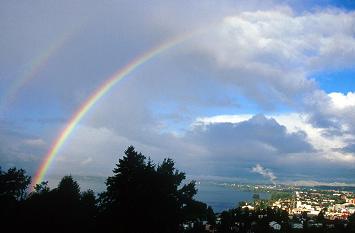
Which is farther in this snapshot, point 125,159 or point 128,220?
point 125,159

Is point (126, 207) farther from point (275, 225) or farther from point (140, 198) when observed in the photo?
point (275, 225)

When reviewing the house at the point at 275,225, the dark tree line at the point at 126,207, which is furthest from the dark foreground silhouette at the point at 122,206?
the house at the point at 275,225

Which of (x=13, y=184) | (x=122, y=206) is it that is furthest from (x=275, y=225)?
(x=122, y=206)

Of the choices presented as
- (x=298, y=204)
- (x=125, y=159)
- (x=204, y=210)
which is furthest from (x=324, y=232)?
(x=298, y=204)

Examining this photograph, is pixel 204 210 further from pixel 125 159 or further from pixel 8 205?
pixel 8 205

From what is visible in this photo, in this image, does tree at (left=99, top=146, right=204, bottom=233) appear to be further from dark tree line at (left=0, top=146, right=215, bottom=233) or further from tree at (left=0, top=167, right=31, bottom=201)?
tree at (left=0, top=167, right=31, bottom=201)

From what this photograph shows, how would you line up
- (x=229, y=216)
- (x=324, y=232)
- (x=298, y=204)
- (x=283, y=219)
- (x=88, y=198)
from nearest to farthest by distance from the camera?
(x=88, y=198) < (x=324, y=232) < (x=229, y=216) < (x=283, y=219) < (x=298, y=204)

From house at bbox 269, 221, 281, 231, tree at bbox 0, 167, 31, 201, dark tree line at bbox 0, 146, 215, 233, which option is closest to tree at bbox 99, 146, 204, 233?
dark tree line at bbox 0, 146, 215, 233

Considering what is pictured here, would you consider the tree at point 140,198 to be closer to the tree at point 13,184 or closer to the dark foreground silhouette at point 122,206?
the dark foreground silhouette at point 122,206
